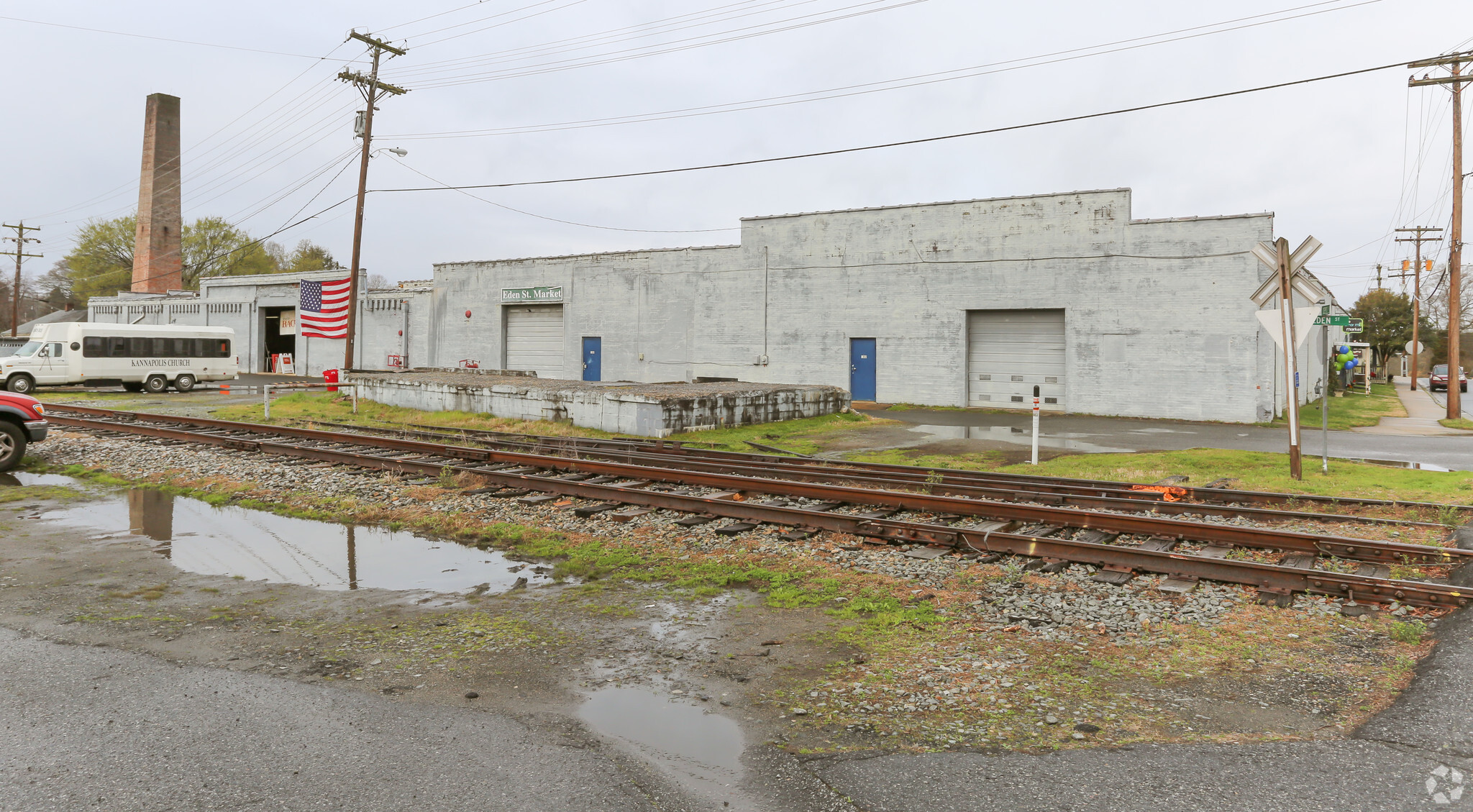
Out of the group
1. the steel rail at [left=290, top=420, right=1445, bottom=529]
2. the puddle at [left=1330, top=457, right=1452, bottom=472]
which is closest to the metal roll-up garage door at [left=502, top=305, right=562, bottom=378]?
the steel rail at [left=290, top=420, right=1445, bottom=529]

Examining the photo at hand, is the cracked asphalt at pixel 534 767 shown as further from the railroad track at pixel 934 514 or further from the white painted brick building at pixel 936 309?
the white painted brick building at pixel 936 309

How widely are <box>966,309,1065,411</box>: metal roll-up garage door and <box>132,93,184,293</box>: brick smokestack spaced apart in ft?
175

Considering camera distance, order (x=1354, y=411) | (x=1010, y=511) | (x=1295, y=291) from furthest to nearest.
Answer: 1. (x=1354, y=411)
2. (x=1295, y=291)
3. (x=1010, y=511)

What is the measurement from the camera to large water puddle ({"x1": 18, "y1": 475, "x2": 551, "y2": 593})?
6.85m

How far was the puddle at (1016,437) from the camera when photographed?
54.3 ft

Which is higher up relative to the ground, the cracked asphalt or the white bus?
the white bus

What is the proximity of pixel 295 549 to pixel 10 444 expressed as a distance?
786 centimetres

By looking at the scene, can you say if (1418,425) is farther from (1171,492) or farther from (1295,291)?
(1171,492)

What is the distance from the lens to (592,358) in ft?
113

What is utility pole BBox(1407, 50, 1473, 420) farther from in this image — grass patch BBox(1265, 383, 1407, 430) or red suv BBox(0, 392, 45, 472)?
red suv BBox(0, 392, 45, 472)

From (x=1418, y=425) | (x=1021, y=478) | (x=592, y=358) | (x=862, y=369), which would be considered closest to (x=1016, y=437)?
(x=1021, y=478)

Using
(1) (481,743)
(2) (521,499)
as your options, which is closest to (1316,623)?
(1) (481,743)

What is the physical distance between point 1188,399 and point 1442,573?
724 inches

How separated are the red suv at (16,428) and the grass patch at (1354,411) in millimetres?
21096
